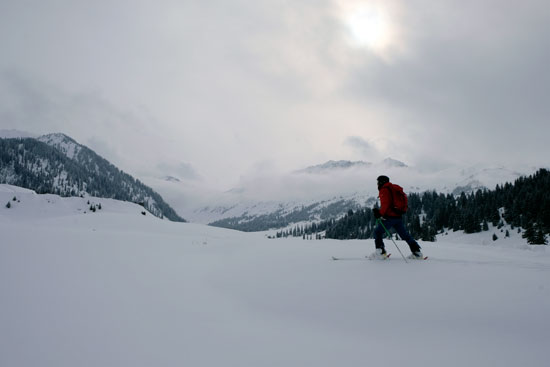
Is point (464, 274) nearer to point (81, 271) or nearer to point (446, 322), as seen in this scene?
point (446, 322)

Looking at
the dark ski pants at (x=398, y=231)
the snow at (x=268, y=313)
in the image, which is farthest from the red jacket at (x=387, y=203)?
the snow at (x=268, y=313)

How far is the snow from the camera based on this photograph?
3.32 m

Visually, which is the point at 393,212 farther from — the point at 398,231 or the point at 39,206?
the point at 39,206

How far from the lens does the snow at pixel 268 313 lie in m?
3.32

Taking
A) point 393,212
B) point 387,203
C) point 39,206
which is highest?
point 387,203

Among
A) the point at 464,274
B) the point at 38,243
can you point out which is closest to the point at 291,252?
the point at 464,274

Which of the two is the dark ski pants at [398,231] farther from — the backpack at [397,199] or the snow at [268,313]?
the snow at [268,313]

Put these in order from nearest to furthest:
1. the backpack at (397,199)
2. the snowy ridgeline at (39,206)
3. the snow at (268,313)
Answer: the snow at (268,313) < the backpack at (397,199) < the snowy ridgeline at (39,206)

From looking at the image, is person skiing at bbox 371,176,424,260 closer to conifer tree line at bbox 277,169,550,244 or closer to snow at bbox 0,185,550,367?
snow at bbox 0,185,550,367

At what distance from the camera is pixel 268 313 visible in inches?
195

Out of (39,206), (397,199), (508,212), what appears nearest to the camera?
(397,199)

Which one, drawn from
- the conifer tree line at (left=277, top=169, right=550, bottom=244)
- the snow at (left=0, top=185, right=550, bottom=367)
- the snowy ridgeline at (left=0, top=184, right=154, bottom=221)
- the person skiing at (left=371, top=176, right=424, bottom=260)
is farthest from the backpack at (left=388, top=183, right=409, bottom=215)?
the snowy ridgeline at (left=0, top=184, right=154, bottom=221)

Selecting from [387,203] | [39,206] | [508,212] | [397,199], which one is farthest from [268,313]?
[39,206]

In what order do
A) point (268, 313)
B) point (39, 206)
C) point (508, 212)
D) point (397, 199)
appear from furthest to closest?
point (39, 206), point (508, 212), point (397, 199), point (268, 313)
